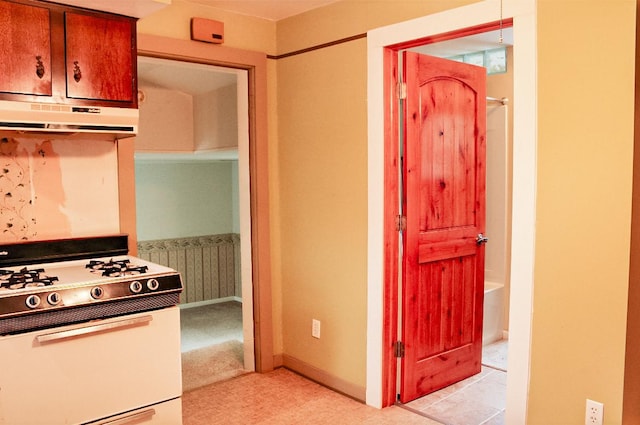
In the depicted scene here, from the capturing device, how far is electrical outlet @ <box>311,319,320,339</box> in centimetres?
357

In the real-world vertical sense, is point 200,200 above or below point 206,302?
above

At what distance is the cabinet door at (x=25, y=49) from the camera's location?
235cm

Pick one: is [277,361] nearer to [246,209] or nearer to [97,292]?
[246,209]

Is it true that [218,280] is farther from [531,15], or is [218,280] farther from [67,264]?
[531,15]

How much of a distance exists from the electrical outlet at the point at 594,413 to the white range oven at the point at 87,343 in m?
1.81

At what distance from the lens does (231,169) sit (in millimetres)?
6035

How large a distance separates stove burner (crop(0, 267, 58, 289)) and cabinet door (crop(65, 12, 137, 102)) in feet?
2.72

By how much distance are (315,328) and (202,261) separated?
250cm

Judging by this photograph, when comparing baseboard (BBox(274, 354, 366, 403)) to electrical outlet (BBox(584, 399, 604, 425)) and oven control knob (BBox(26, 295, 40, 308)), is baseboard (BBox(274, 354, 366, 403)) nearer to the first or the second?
electrical outlet (BBox(584, 399, 604, 425))

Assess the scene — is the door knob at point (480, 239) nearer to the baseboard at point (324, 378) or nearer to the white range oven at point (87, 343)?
the baseboard at point (324, 378)

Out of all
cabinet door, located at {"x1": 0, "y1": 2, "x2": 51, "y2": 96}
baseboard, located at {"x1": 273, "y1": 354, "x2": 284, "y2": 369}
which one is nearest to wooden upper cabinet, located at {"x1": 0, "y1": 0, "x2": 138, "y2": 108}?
cabinet door, located at {"x1": 0, "y1": 2, "x2": 51, "y2": 96}

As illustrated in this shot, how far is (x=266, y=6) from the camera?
340 cm

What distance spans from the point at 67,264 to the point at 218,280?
315 cm

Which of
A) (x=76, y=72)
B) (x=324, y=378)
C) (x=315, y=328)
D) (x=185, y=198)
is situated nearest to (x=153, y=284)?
(x=76, y=72)
